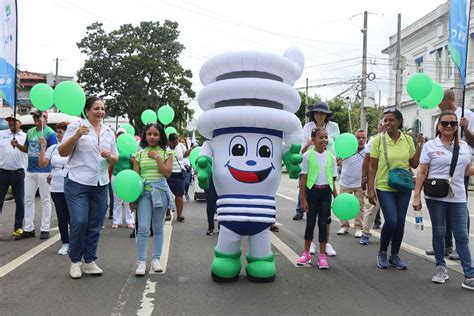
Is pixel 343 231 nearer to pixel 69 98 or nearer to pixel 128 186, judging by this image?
pixel 128 186

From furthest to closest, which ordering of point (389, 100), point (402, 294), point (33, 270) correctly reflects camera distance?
point (389, 100) < point (33, 270) < point (402, 294)

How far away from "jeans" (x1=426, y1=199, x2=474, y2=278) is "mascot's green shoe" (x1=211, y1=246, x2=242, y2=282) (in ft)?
6.88

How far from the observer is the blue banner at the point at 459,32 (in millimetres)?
5449

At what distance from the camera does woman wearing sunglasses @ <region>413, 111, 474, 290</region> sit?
4.89 m

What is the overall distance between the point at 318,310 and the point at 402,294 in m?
1.01

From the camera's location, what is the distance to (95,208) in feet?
17.0

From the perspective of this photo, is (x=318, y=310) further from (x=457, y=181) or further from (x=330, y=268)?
(x=457, y=181)

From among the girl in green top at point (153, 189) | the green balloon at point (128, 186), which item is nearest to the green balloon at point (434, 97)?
the girl in green top at point (153, 189)

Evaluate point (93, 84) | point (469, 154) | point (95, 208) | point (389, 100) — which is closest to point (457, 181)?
point (469, 154)

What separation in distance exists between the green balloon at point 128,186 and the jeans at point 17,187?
11.0 ft

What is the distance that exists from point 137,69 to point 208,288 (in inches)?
1307

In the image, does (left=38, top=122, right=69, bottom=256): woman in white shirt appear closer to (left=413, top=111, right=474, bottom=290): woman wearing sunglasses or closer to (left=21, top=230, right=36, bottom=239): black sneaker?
(left=21, top=230, right=36, bottom=239): black sneaker

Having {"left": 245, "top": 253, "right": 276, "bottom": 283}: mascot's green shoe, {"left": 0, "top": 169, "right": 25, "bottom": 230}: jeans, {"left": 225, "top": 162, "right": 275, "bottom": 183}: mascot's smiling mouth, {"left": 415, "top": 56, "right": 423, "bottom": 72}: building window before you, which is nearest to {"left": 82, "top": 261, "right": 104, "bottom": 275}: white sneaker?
{"left": 245, "top": 253, "right": 276, "bottom": 283}: mascot's green shoe

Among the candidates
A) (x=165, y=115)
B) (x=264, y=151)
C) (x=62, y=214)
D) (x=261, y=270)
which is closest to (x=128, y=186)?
(x=264, y=151)
